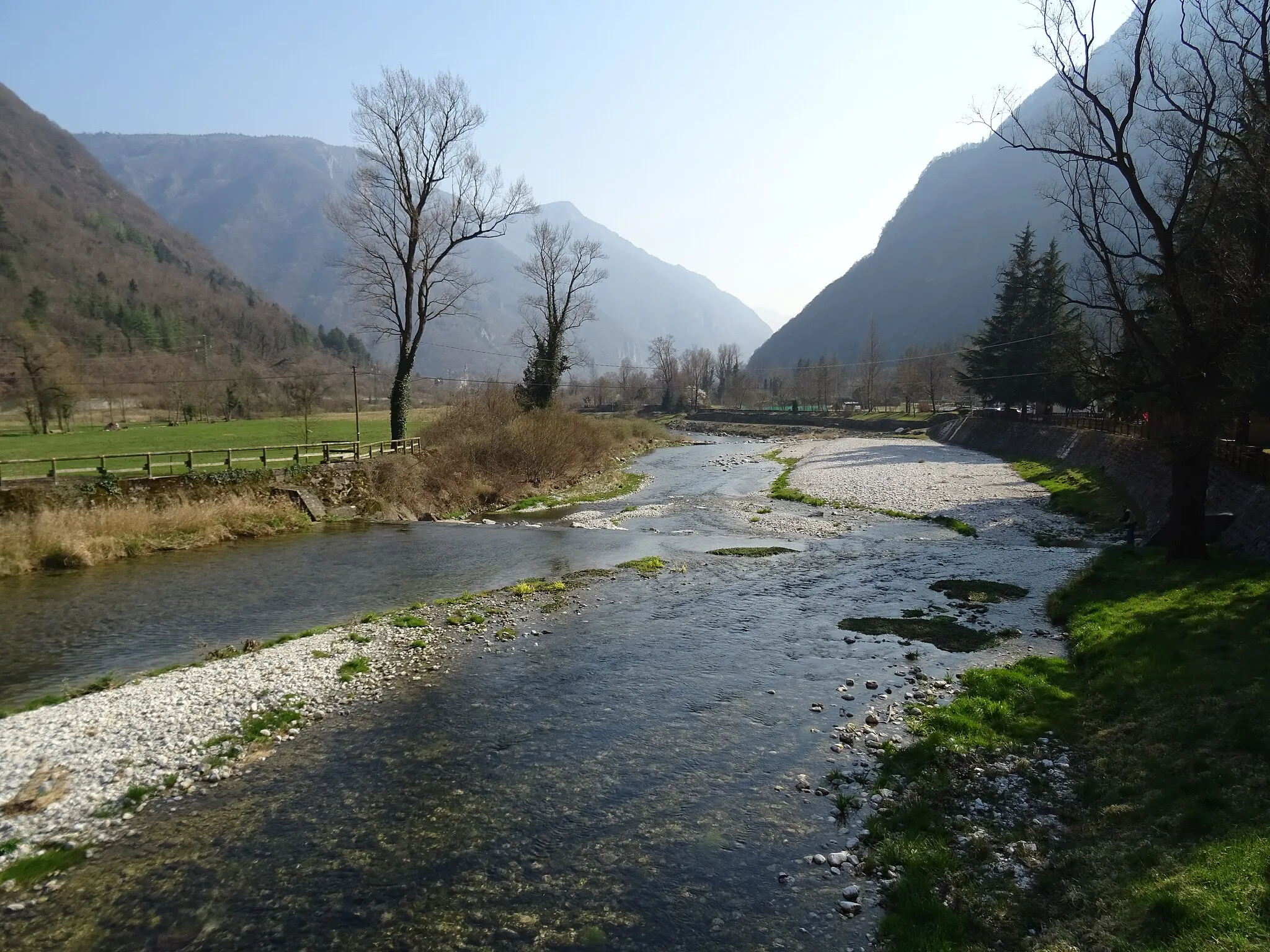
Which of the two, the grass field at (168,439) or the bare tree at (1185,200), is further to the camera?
the grass field at (168,439)

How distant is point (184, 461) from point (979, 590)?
3547cm

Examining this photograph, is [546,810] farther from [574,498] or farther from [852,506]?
[574,498]

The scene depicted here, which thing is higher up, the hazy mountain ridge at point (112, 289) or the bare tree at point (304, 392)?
the hazy mountain ridge at point (112, 289)

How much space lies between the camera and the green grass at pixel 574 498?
3756cm

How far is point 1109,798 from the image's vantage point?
8.60m

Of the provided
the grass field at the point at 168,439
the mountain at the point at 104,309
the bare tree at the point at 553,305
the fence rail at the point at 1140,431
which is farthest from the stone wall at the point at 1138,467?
the mountain at the point at 104,309

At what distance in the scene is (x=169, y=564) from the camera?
2348 cm

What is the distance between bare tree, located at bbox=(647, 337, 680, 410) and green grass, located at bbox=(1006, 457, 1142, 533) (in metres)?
105

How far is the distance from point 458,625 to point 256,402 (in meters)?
76.9

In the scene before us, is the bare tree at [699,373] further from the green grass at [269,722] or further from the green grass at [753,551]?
the green grass at [269,722]

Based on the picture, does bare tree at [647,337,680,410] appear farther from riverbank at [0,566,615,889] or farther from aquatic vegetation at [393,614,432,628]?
riverbank at [0,566,615,889]

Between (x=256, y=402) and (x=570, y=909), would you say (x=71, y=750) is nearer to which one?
(x=570, y=909)

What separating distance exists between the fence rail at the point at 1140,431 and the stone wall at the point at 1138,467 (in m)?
0.33

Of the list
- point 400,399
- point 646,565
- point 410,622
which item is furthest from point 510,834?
point 400,399
